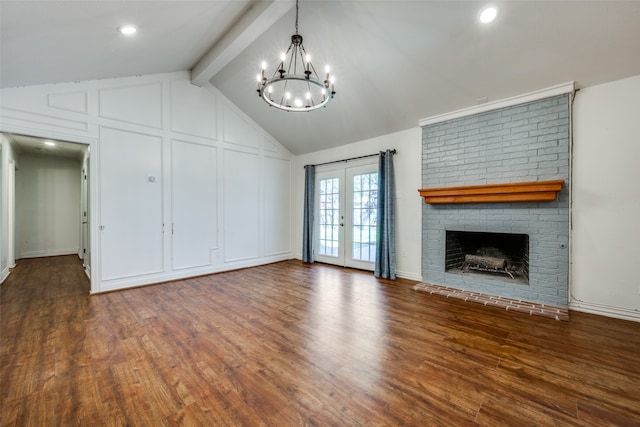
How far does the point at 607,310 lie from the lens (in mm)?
3051

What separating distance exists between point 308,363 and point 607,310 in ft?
11.7

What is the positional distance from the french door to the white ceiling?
1.54m

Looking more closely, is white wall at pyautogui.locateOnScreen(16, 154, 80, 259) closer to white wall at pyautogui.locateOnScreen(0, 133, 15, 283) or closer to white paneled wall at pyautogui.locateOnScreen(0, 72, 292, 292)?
white wall at pyautogui.locateOnScreen(0, 133, 15, 283)

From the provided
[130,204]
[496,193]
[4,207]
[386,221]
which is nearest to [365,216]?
[386,221]

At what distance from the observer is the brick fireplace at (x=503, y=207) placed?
3.30 meters

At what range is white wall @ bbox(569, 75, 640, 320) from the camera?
2941mm

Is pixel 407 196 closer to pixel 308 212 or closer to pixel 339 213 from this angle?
pixel 339 213

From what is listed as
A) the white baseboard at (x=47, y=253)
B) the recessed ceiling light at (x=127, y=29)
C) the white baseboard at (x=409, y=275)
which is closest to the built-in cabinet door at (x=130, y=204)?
the recessed ceiling light at (x=127, y=29)

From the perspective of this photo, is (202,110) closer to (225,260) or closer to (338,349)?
(225,260)

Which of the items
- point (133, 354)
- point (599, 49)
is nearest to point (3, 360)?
Result: point (133, 354)

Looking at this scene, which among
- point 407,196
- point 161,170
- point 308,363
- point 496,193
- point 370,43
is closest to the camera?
point 308,363

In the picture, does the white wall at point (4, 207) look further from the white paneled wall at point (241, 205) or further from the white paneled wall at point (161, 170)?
the white paneled wall at point (241, 205)

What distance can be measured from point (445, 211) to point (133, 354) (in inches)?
169

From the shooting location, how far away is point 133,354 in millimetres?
2260
